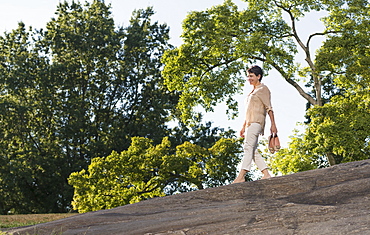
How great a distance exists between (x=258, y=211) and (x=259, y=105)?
2589 mm

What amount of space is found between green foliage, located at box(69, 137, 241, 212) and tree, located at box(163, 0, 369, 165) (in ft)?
6.66

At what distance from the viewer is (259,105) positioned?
885 centimetres

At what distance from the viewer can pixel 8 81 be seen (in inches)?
1264

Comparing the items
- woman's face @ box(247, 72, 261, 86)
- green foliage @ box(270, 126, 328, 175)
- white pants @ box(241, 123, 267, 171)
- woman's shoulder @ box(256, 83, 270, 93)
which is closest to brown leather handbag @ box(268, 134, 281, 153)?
white pants @ box(241, 123, 267, 171)

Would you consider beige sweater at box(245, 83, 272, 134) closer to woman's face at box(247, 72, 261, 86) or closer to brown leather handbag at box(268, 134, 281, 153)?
woman's face at box(247, 72, 261, 86)

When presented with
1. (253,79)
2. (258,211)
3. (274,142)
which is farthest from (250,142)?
(258,211)

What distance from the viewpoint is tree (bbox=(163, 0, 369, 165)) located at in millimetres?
22070

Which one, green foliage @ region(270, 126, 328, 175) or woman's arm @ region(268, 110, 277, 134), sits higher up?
green foliage @ region(270, 126, 328, 175)

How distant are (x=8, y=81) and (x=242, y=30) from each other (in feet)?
51.8

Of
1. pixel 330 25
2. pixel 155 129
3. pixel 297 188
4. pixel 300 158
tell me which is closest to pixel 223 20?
pixel 330 25

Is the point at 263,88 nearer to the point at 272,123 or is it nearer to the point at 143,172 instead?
the point at 272,123

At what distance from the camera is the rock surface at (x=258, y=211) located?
603 centimetres

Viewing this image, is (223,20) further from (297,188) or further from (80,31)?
(297,188)

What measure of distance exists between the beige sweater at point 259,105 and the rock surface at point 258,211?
1.17 metres
